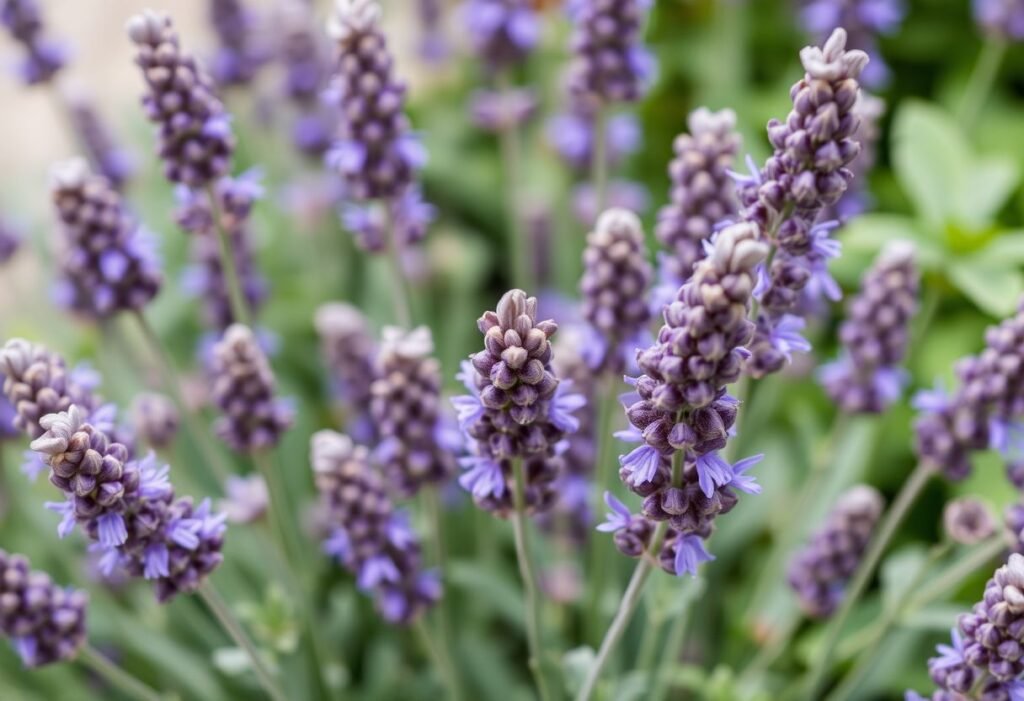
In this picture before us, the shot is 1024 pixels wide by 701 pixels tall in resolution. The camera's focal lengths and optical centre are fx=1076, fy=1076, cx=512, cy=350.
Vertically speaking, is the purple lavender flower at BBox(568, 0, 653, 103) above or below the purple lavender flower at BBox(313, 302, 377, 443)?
above

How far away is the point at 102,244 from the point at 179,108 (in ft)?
1.38

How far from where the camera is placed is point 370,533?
8.59ft

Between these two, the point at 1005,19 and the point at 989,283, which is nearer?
the point at 989,283

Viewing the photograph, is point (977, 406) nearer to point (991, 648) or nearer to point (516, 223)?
point (991, 648)

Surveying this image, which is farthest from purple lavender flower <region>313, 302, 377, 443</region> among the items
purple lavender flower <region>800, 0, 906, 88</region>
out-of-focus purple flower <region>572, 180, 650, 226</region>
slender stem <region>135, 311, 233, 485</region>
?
purple lavender flower <region>800, 0, 906, 88</region>

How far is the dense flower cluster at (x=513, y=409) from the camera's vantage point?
5.70 feet

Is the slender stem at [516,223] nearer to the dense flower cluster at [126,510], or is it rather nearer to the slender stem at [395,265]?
the slender stem at [395,265]

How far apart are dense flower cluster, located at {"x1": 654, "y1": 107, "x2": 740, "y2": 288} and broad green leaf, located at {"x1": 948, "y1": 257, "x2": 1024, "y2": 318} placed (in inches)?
36.1

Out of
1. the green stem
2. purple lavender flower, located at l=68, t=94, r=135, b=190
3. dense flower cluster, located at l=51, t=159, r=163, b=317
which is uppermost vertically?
purple lavender flower, located at l=68, t=94, r=135, b=190

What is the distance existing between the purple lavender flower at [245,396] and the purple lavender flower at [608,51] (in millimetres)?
1222

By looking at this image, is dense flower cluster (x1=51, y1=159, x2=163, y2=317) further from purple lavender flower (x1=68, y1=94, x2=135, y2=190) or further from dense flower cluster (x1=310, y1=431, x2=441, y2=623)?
purple lavender flower (x1=68, y1=94, x2=135, y2=190)

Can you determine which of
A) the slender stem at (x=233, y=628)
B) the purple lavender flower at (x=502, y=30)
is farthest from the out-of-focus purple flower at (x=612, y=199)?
the slender stem at (x=233, y=628)

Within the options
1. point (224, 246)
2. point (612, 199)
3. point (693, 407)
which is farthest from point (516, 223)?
point (693, 407)

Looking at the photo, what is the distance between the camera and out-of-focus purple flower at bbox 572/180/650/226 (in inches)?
170
